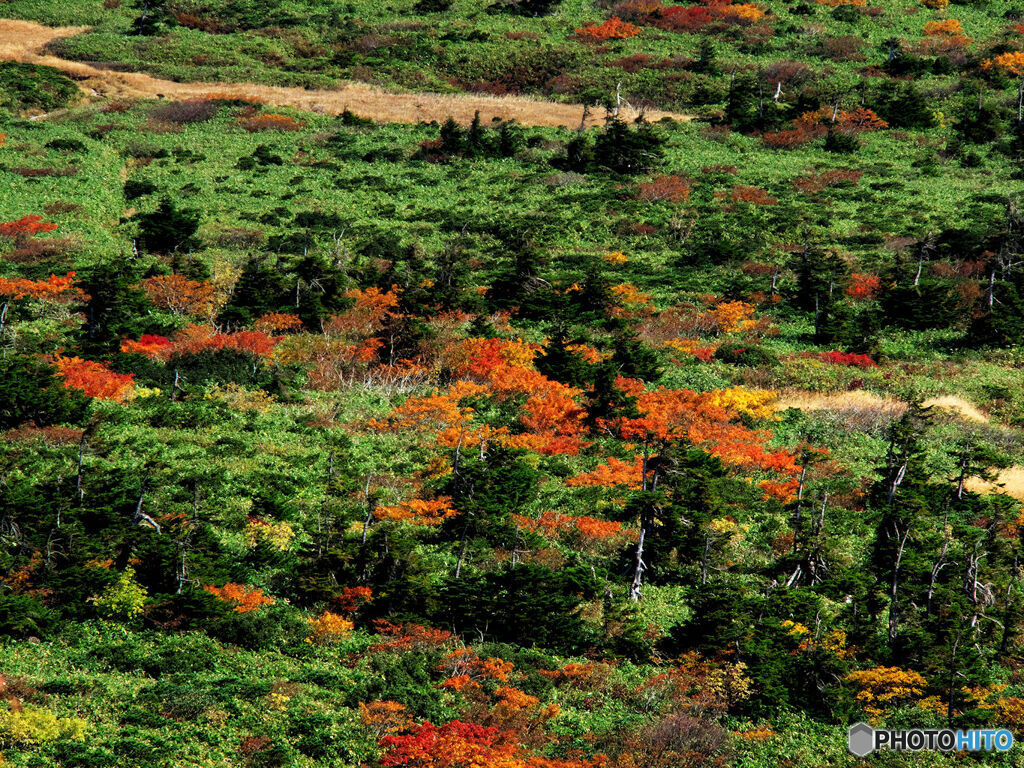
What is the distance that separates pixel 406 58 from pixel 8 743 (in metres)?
85.7

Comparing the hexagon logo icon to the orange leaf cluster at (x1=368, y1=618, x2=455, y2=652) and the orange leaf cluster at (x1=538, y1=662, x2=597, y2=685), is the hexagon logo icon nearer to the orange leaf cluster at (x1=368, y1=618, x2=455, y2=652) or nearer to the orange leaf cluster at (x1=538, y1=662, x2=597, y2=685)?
the orange leaf cluster at (x1=538, y1=662, x2=597, y2=685)

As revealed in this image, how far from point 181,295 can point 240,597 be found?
2750 centimetres

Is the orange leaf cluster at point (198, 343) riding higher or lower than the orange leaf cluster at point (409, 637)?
higher

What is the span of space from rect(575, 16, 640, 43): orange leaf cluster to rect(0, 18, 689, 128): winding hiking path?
51.0 feet

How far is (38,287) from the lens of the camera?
173 feet

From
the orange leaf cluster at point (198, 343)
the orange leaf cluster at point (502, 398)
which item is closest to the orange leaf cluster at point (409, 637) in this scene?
the orange leaf cluster at point (502, 398)

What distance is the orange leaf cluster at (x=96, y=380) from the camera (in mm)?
42906

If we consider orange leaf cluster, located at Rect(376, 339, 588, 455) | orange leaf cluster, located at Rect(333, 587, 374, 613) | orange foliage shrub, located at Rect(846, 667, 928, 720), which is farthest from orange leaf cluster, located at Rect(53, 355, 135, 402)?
orange foliage shrub, located at Rect(846, 667, 928, 720)

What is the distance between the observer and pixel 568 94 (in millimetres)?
90062

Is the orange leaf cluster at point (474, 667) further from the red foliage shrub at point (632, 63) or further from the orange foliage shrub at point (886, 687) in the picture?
the red foliage shrub at point (632, 63)

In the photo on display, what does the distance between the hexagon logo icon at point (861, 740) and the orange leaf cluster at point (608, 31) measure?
85914 millimetres

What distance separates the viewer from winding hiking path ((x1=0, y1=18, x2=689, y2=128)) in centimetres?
8506

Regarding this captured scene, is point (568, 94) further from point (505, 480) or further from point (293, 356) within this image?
point (505, 480)

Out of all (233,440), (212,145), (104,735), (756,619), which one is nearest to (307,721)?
(104,735)
